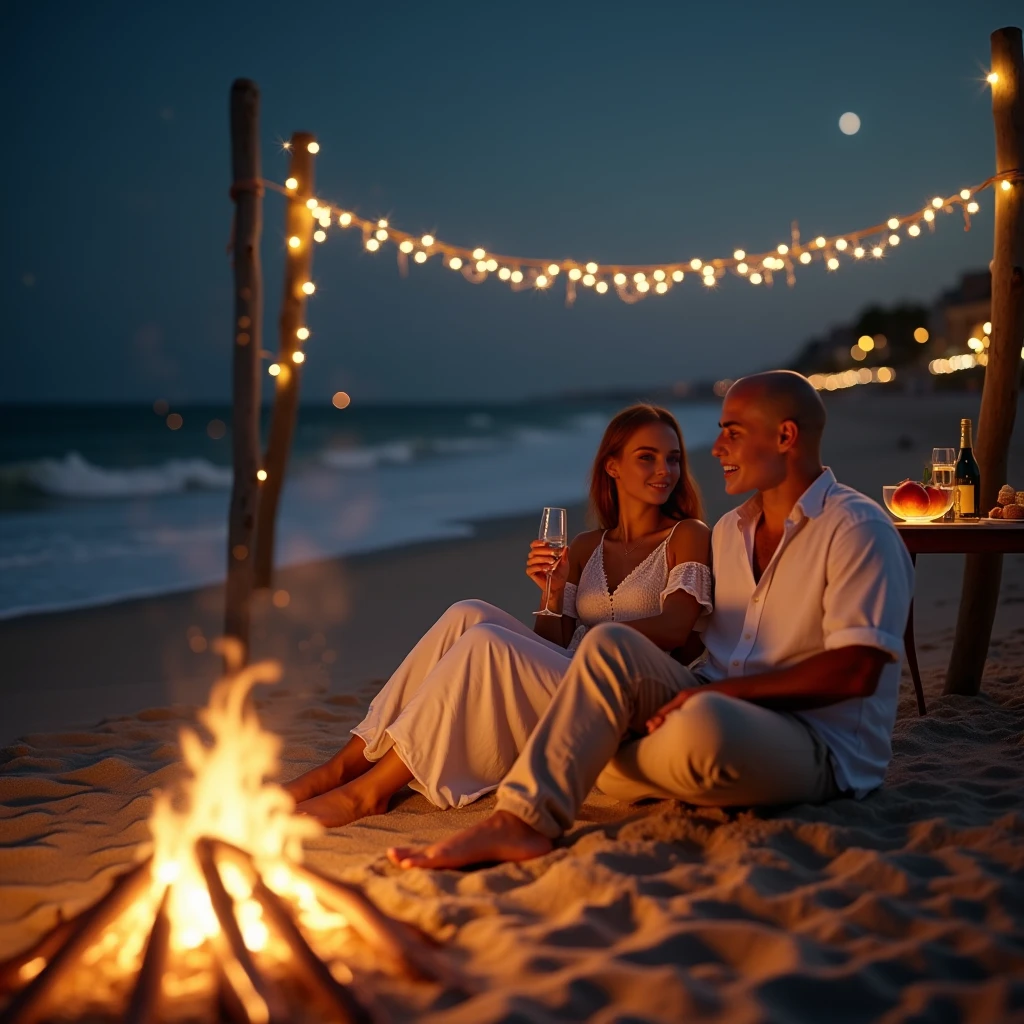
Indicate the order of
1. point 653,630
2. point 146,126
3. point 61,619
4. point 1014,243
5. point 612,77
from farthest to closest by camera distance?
1. point 146,126
2. point 612,77
3. point 61,619
4. point 1014,243
5. point 653,630

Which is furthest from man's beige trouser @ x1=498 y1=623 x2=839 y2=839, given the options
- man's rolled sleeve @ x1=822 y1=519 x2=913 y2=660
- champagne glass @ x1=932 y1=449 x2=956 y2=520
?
champagne glass @ x1=932 y1=449 x2=956 y2=520

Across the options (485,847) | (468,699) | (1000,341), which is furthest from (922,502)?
(485,847)

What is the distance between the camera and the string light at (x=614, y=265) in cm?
517

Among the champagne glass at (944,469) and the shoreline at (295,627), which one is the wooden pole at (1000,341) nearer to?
the champagne glass at (944,469)

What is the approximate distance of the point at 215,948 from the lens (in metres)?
1.91

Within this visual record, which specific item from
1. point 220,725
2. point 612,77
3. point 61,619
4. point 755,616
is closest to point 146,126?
point 612,77

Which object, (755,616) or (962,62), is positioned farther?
(962,62)

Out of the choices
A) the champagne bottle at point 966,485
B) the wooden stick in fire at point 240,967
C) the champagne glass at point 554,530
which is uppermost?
the champagne bottle at point 966,485

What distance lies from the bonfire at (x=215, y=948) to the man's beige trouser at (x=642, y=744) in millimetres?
509

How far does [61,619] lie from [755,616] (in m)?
5.21

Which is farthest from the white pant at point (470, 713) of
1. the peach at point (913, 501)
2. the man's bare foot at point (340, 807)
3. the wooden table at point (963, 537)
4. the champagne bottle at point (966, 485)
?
the champagne bottle at point (966, 485)

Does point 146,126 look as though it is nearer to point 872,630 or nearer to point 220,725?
point 220,725

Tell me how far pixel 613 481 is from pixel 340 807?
143 centimetres

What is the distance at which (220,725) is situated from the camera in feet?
14.0
